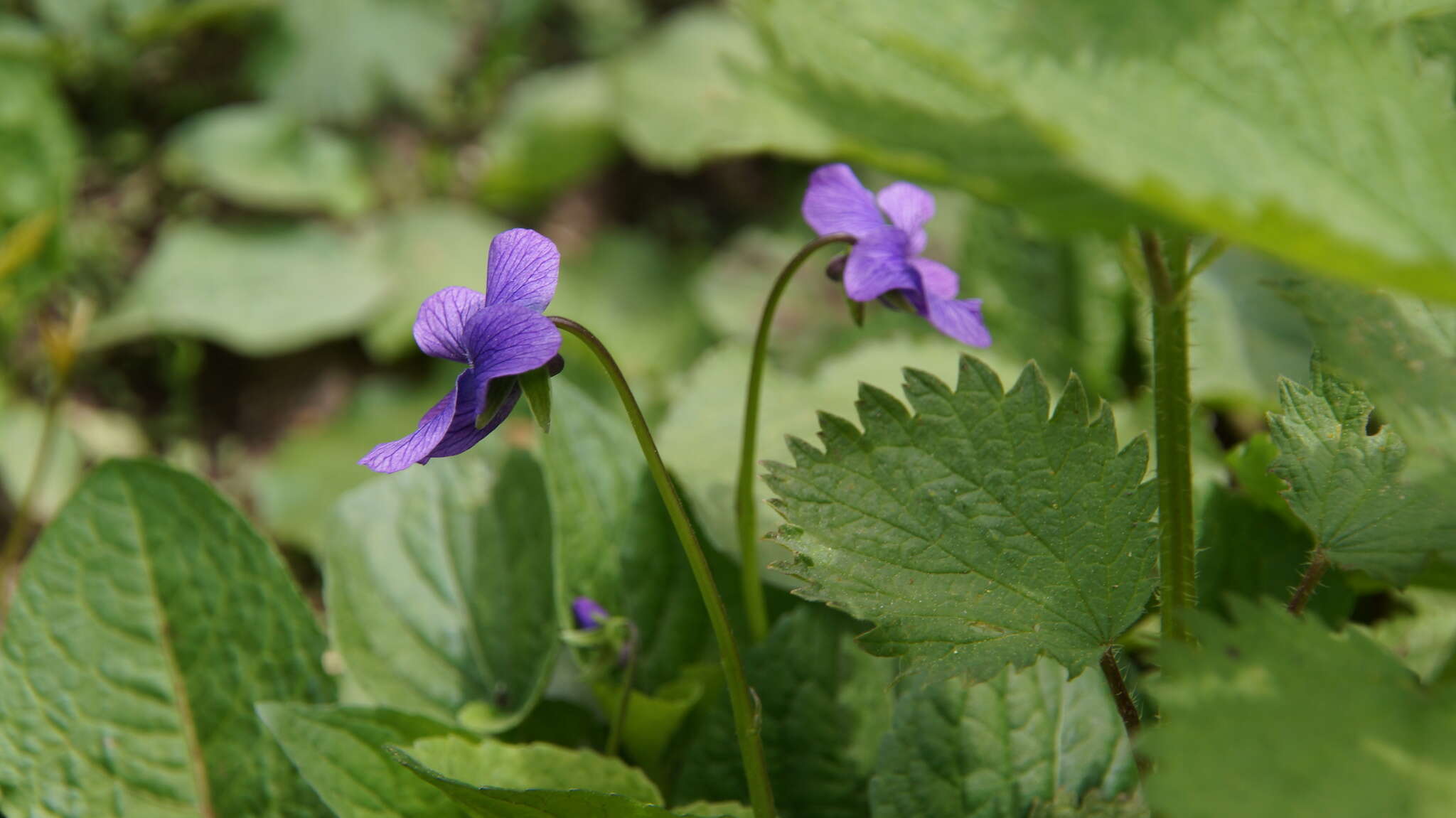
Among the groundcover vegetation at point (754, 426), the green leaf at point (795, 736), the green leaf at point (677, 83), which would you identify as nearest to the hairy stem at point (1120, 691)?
the groundcover vegetation at point (754, 426)

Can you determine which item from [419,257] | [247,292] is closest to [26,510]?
[247,292]

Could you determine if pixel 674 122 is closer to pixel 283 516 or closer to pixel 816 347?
pixel 816 347

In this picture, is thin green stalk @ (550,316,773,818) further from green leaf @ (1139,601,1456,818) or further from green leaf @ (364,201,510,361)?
green leaf @ (364,201,510,361)

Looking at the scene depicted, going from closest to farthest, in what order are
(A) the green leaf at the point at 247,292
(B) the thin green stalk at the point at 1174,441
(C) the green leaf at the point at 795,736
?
(B) the thin green stalk at the point at 1174,441
(C) the green leaf at the point at 795,736
(A) the green leaf at the point at 247,292

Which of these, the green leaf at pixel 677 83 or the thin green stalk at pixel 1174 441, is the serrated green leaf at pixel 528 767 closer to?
the thin green stalk at pixel 1174 441

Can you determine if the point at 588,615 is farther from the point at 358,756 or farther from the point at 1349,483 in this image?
the point at 1349,483

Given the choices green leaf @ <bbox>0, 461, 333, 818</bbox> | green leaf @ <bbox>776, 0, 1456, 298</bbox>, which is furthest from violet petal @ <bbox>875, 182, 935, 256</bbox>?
green leaf @ <bbox>0, 461, 333, 818</bbox>
